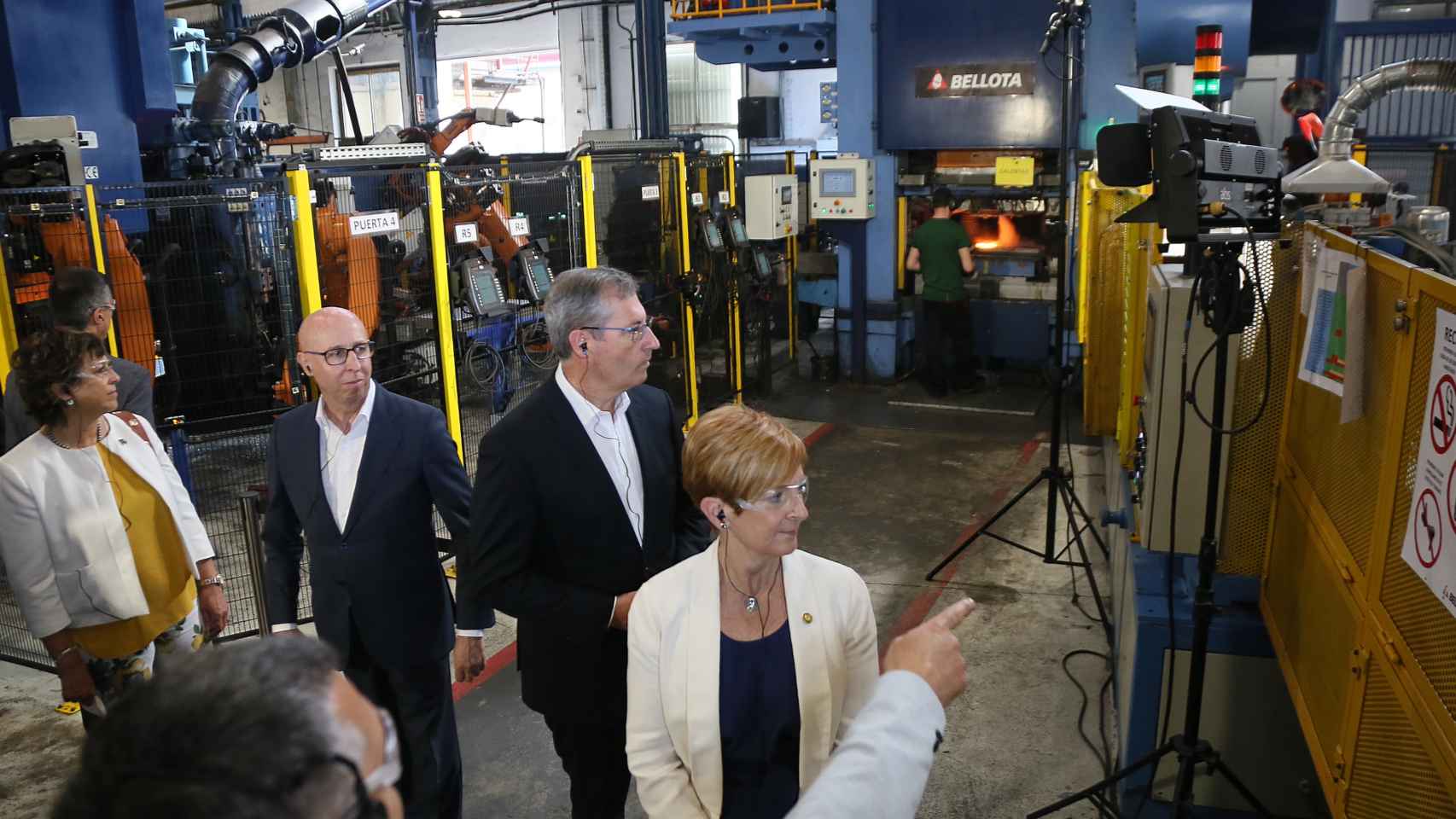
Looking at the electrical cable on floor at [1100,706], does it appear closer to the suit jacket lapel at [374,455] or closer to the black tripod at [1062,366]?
the black tripod at [1062,366]

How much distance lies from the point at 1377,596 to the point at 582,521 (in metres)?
1.58

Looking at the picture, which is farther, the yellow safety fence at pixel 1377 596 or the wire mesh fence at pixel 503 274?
the wire mesh fence at pixel 503 274

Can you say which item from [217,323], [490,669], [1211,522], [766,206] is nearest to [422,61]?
[217,323]

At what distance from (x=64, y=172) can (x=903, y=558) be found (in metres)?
4.72

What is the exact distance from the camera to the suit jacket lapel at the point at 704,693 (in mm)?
1856

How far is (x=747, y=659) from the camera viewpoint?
74.8 inches

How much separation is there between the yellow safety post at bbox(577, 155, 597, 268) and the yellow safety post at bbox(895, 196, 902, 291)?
358 cm

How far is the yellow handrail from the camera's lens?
29.3ft

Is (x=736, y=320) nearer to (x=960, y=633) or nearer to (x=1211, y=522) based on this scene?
(x=960, y=633)

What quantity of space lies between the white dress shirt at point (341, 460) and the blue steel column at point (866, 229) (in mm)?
6825

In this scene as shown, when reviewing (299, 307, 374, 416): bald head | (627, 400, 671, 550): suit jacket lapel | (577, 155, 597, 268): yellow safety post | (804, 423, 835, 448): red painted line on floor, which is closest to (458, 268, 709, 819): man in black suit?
(627, 400, 671, 550): suit jacket lapel

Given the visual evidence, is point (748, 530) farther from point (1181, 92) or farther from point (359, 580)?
point (1181, 92)

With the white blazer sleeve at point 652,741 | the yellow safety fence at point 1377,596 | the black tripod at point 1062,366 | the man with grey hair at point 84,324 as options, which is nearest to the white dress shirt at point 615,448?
the white blazer sleeve at point 652,741

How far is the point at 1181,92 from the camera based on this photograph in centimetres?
625
